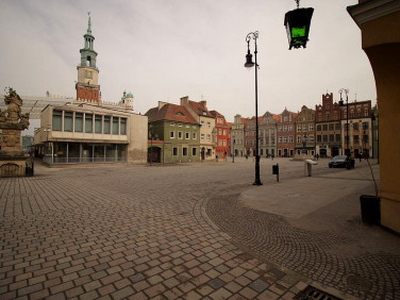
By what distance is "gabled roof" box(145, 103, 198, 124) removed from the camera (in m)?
40.4

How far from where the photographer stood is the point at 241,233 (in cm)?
489

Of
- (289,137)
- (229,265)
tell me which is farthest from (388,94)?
(289,137)

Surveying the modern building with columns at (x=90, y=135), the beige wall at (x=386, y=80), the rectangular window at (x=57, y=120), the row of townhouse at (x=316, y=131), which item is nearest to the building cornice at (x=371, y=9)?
the beige wall at (x=386, y=80)

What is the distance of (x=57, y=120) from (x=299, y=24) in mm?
31589

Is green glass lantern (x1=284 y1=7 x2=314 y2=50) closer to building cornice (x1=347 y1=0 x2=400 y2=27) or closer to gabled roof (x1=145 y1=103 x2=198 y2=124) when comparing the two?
building cornice (x1=347 y1=0 x2=400 y2=27)

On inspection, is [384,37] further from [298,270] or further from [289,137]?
[289,137]

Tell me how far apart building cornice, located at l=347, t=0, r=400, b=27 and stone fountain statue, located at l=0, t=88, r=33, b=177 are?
20.8 m

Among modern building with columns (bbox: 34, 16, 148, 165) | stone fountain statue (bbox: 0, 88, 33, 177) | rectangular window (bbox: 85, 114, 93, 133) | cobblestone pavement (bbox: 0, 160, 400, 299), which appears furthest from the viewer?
rectangular window (bbox: 85, 114, 93, 133)

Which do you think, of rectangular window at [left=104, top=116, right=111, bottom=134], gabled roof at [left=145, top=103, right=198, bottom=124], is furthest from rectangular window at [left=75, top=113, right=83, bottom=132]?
gabled roof at [left=145, top=103, right=198, bottom=124]

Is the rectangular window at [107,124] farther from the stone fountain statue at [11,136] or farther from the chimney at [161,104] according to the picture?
the stone fountain statue at [11,136]

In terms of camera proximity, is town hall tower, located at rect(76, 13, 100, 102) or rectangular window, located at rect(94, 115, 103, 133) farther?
town hall tower, located at rect(76, 13, 100, 102)

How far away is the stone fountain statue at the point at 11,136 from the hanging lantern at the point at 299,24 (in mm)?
A: 19737

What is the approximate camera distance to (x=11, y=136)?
1544 centimetres

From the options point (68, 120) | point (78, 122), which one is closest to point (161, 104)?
point (78, 122)
